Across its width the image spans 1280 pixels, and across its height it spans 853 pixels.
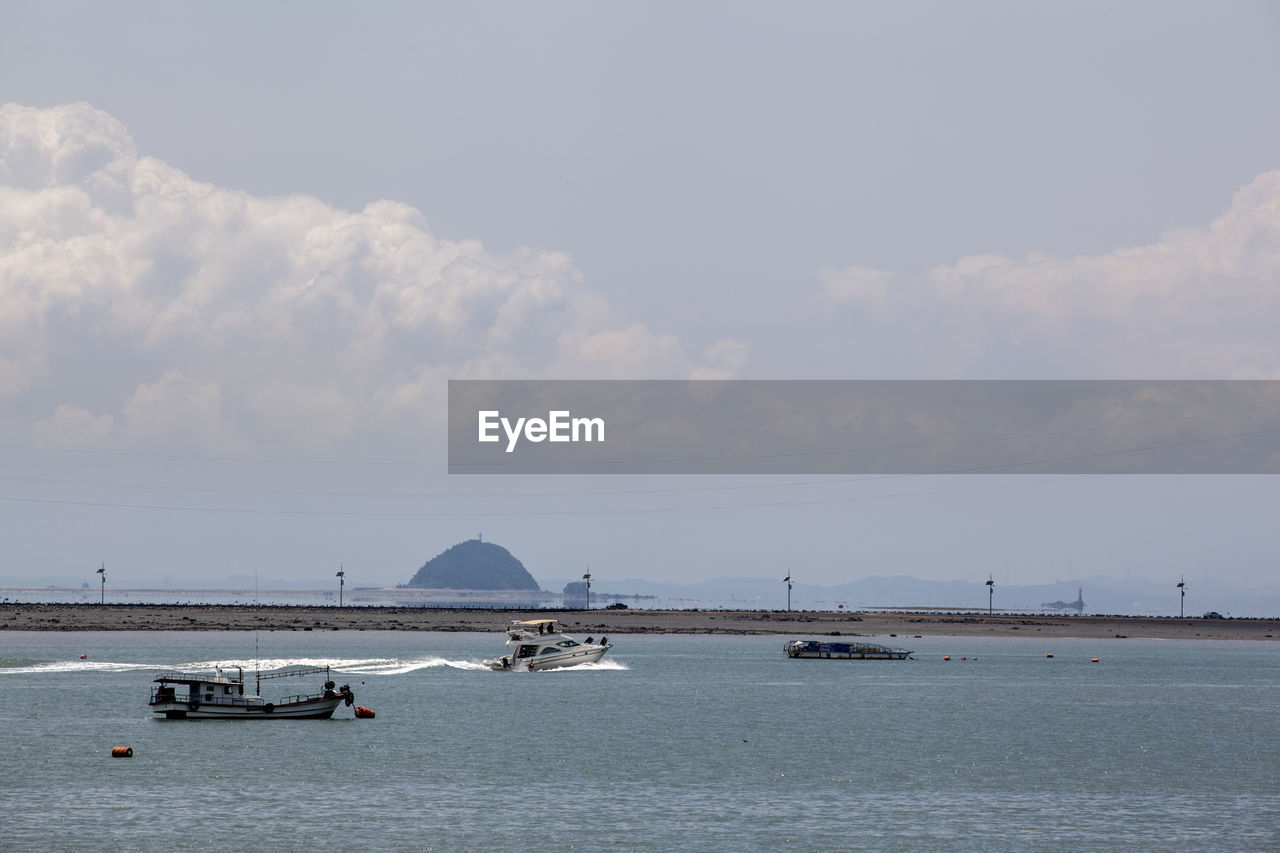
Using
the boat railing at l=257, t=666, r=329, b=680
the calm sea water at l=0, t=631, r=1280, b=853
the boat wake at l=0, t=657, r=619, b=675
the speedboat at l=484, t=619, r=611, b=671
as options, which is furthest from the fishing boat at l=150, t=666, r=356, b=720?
the speedboat at l=484, t=619, r=611, b=671

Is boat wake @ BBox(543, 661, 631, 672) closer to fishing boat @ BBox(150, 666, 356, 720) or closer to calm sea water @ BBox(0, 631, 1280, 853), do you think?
calm sea water @ BBox(0, 631, 1280, 853)

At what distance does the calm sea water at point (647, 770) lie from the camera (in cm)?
6247

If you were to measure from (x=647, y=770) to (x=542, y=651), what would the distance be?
81.8 metres

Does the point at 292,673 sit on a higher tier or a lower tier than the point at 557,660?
higher

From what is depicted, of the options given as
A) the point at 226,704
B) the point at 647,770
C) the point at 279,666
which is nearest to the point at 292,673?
the point at 226,704

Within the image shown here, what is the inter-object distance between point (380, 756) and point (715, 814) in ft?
91.8

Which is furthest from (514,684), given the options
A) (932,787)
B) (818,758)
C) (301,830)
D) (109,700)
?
(301,830)

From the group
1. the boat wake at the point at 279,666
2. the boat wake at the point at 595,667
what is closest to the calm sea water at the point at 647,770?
the boat wake at the point at 279,666

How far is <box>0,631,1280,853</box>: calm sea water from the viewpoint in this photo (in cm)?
6247

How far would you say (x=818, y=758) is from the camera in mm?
87938

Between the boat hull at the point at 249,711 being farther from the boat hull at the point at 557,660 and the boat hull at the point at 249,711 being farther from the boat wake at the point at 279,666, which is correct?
the boat hull at the point at 557,660

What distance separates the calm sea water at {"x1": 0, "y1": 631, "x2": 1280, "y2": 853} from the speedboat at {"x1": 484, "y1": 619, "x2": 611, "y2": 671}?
1442 centimetres

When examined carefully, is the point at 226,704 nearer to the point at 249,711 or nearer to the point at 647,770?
the point at 249,711

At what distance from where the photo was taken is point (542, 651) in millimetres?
162375
